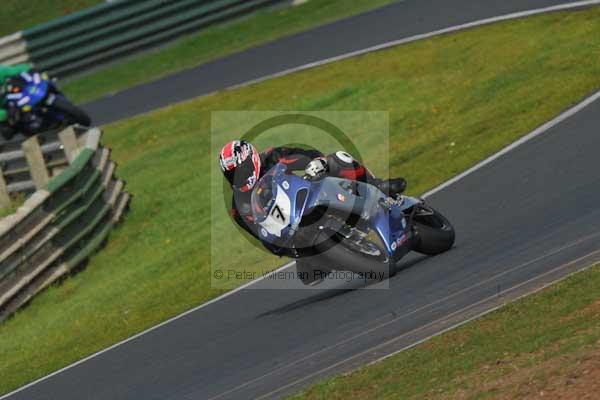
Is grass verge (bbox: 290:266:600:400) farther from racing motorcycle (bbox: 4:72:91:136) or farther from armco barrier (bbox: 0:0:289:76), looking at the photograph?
armco barrier (bbox: 0:0:289:76)

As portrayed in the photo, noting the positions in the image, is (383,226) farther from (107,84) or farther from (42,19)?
(42,19)

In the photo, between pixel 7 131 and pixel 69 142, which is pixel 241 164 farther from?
pixel 7 131

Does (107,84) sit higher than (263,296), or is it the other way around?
(263,296)

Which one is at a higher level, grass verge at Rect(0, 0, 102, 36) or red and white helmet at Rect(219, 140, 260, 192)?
red and white helmet at Rect(219, 140, 260, 192)

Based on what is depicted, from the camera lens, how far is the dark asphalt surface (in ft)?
61.1

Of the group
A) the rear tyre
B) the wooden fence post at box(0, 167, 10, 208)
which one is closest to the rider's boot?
the rear tyre

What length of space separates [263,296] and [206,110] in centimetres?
905

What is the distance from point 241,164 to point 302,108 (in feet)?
25.6

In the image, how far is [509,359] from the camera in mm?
6484

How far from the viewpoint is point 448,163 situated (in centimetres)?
1263

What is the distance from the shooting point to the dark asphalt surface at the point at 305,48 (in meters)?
18.6

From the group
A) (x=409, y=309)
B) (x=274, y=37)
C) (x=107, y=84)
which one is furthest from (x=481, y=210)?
(x=107, y=84)

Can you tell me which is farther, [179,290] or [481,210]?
[179,290]

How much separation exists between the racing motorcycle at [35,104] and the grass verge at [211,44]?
5.05 m
